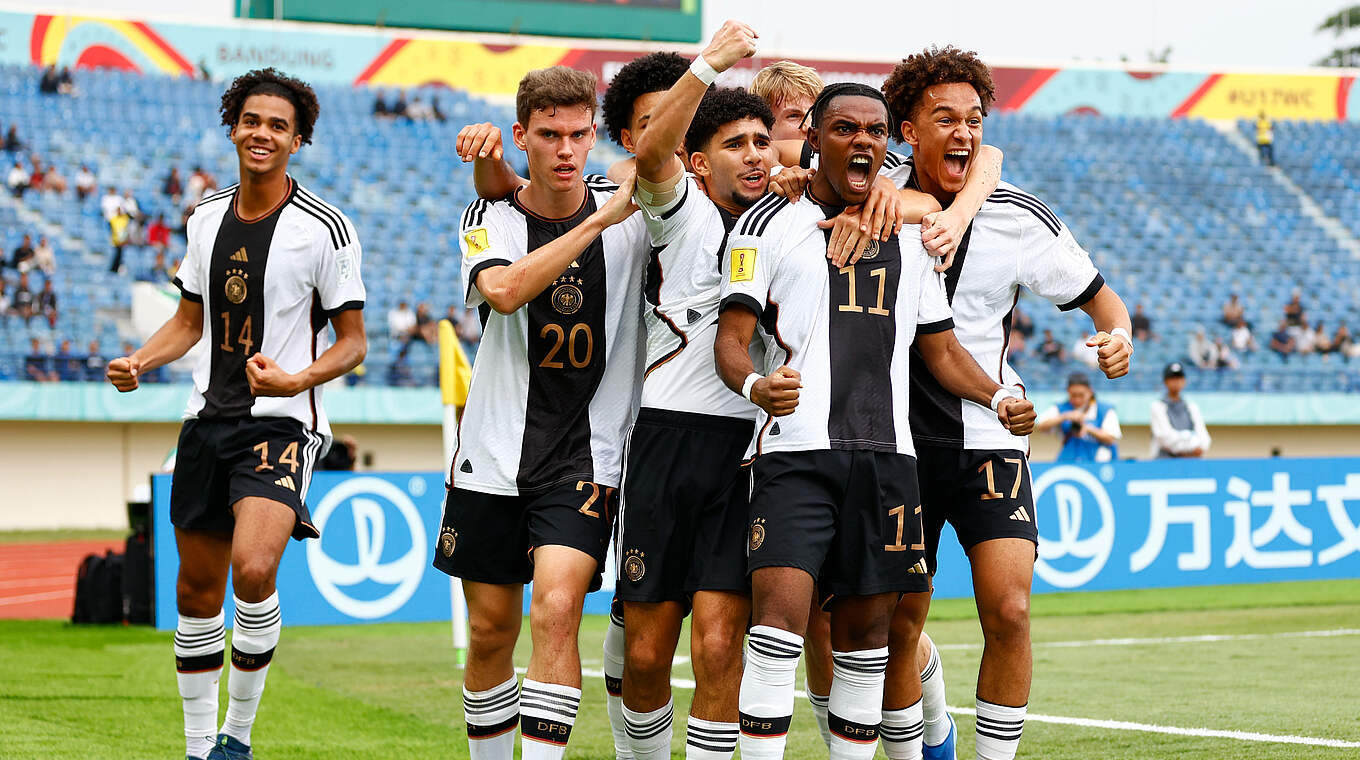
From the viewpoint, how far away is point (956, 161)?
5051 millimetres

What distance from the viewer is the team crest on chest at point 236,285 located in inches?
231

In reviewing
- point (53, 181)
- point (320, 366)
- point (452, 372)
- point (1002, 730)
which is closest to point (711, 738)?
point (1002, 730)

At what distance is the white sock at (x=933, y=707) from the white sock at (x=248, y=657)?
2534 millimetres

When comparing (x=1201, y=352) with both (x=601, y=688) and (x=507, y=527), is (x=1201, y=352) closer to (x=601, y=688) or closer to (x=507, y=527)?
(x=601, y=688)

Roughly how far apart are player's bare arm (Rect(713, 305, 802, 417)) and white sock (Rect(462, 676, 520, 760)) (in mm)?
1440

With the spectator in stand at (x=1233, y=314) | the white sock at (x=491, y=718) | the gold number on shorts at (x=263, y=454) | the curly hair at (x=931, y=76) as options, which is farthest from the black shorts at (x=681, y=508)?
the spectator in stand at (x=1233, y=314)

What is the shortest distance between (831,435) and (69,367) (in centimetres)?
2190

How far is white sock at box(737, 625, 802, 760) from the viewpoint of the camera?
425 cm

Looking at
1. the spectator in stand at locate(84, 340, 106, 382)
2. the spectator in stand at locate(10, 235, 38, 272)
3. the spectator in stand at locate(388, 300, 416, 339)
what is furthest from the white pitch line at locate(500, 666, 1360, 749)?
the spectator in stand at locate(10, 235, 38, 272)

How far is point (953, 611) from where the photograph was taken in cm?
1255

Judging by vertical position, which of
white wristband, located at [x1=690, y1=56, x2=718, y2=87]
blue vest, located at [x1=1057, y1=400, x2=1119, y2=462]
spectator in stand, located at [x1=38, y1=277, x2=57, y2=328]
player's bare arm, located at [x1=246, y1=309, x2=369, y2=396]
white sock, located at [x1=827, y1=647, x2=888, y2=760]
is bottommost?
spectator in stand, located at [x1=38, y1=277, x2=57, y2=328]

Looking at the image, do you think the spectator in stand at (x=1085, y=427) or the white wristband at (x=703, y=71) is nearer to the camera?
the white wristband at (x=703, y=71)

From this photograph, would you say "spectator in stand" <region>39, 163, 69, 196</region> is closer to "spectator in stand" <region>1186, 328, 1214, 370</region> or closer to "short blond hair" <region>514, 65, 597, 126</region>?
"spectator in stand" <region>1186, 328, 1214, 370</region>

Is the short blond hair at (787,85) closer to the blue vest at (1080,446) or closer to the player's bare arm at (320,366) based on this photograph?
the player's bare arm at (320,366)
